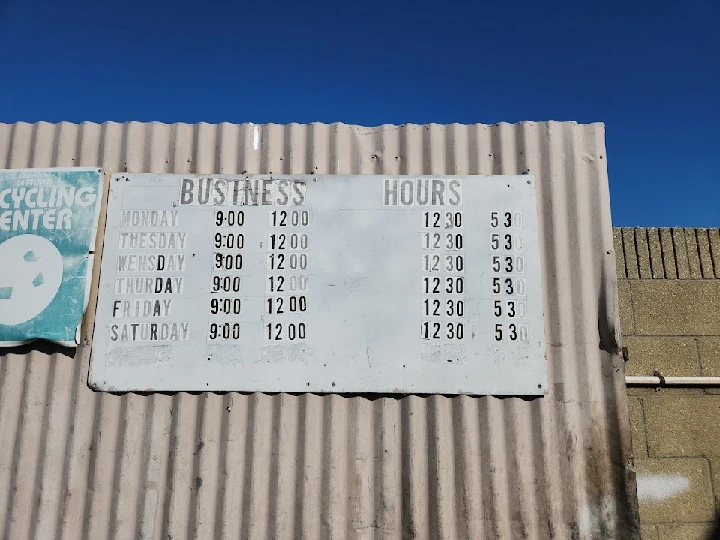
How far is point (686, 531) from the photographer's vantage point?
12.2ft

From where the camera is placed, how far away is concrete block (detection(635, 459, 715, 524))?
12.3ft

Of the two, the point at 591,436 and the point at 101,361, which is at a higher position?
the point at 101,361

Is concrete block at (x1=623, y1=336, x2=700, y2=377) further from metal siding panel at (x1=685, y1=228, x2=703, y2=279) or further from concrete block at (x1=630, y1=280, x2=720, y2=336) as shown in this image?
metal siding panel at (x1=685, y1=228, x2=703, y2=279)

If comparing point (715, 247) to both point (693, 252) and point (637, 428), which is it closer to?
point (693, 252)

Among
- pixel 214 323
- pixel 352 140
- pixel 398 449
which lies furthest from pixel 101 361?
pixel 352 140

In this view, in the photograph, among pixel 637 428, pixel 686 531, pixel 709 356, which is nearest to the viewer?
pixel 686 531

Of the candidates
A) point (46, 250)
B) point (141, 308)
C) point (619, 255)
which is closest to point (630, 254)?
point (619, 255)

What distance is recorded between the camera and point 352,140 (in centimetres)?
351

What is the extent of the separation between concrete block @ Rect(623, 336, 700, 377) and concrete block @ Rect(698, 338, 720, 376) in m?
0.04

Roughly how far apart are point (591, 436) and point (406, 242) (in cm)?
152

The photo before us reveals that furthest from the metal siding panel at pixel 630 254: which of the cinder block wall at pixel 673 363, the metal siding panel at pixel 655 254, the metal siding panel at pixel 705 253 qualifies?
the metal siding panel at pixel 705 253

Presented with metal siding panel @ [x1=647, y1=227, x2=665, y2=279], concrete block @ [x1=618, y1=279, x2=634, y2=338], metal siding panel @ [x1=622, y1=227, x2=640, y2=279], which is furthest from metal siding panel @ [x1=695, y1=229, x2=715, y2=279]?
concrete block @ [x1=618, y1=279, x2=634, y2=338]

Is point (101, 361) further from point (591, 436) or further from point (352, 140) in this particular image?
point (591, 436)

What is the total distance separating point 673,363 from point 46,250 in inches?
168
